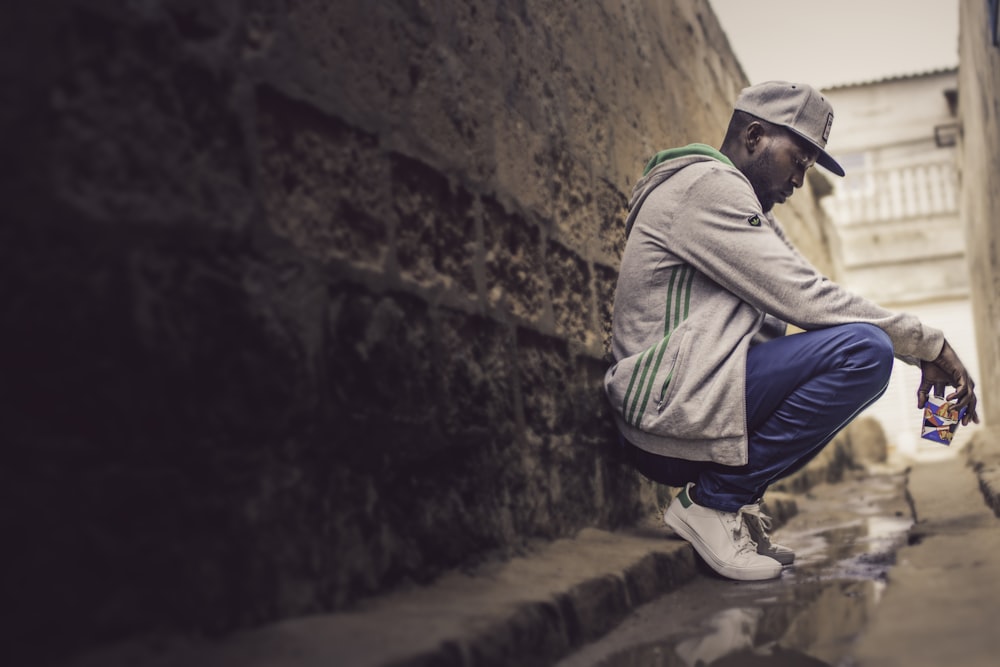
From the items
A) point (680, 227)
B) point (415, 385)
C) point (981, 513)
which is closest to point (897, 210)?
point (981, 513)

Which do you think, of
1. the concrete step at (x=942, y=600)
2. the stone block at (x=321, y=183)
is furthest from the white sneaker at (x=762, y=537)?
the stone block at (x=321, y=183)

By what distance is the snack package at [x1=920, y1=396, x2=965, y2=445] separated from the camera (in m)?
2.30

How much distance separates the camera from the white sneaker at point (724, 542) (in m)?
2.12

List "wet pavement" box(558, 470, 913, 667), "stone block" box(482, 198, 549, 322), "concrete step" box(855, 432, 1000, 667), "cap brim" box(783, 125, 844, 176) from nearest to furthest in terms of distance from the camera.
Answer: "concrete step" box(855, 432, 1000, 667)
"wet pavement" box(558, 470, 913, 667)
"stone block" box(482, 198, 549, 322)
"cap brim" box(783, 125, 844, 176)

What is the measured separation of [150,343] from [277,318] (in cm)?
22

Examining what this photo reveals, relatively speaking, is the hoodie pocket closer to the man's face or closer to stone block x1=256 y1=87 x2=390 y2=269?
the man's face

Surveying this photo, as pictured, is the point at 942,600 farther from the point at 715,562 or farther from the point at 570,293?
the point at 570,293

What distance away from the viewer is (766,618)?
171 centimetres

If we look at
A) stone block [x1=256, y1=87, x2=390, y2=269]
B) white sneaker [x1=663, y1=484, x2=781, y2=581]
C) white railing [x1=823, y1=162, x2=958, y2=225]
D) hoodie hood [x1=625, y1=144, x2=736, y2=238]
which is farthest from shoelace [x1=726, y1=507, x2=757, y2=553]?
white railing [x1=823, y1=162, x2=958, y2=225]

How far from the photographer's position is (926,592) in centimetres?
171

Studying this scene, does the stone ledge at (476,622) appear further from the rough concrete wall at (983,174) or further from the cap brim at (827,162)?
the rough concrete wall at (983,174)

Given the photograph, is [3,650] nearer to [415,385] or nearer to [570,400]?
[415,385]

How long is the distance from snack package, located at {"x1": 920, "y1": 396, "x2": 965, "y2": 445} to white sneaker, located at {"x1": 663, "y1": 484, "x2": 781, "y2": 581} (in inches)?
20.3

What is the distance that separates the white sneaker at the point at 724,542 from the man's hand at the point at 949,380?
0.56m
